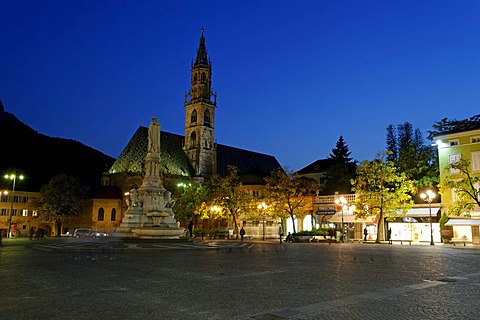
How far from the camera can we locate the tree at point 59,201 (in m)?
68.7

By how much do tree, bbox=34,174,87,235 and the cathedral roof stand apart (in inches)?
592

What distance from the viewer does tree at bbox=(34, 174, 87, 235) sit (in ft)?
225

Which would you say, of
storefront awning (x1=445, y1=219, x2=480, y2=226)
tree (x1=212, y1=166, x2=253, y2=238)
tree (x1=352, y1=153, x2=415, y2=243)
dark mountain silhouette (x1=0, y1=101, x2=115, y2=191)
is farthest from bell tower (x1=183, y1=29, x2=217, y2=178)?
storefront awning (x1=445, y1=219, x2=480, y2=226)

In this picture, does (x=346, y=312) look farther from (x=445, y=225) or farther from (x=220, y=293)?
(x=445, y=225)

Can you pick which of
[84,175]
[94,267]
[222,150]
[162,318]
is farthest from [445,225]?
[84,175]

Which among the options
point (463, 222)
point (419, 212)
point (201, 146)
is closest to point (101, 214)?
point (201, 146)

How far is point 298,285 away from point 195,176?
88245 mm

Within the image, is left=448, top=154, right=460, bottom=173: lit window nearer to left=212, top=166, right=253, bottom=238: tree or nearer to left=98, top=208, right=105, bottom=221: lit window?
left=212, top=166, right=253, bottom=238: tree

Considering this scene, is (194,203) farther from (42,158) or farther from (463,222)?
(42,158)

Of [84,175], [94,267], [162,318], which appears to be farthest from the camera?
[84,175]

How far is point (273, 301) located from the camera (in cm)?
889

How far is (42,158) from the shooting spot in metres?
103

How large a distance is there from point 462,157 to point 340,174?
Answer: 2515 cm

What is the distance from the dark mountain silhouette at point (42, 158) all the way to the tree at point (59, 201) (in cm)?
1030
